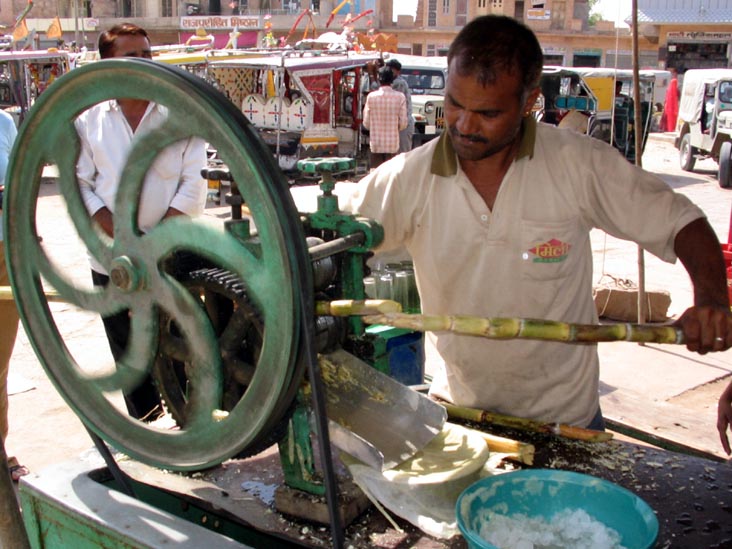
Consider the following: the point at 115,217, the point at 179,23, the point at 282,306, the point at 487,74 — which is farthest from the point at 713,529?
the point at 179,23

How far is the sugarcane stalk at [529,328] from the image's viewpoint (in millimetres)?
1226

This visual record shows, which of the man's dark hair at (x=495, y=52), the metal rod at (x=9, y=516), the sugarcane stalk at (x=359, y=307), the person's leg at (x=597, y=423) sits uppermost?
the man's dark hair at (x=495, y=52)

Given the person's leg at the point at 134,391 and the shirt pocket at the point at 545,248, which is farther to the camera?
the person's leg at the point at 134,391

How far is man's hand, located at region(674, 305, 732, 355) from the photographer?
1.36m

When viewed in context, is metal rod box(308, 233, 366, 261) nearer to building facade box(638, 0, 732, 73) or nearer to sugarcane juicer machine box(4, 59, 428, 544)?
sugarcane juicer machine box(4, 59, 428, 544)

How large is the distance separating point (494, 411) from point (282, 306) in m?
0.84

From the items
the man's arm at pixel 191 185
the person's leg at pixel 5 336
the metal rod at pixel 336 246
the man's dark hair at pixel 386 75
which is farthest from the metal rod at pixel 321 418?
the man's dark hair at pixel 386 75

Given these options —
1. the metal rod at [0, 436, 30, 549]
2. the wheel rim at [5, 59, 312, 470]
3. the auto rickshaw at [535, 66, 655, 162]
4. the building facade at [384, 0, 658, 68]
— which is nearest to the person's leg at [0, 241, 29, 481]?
the metal rod at [0, 436, 30, 549]

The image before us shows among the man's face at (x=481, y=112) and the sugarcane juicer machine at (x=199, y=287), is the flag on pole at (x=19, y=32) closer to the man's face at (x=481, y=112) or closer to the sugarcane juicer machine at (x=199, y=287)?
the sugarcane juicer machine at (x=199, y=287)

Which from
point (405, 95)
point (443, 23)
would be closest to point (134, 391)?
point (405, 95)

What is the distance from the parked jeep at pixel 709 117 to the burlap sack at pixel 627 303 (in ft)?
23.0

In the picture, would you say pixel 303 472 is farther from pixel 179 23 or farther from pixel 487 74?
pixel 179 23

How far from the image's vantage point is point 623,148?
1277 centimetres

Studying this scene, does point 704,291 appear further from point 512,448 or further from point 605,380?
point 605,380
